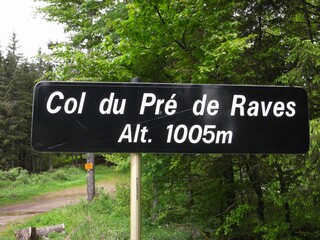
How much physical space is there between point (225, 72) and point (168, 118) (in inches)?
131

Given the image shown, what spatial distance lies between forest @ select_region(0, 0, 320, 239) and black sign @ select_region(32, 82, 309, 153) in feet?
5.97

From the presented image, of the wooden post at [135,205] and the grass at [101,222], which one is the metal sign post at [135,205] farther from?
the grass at [101,222]

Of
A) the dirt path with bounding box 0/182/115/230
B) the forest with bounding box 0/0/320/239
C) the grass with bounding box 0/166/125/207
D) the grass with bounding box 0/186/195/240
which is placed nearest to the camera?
the forest with bounding box 0/0/320/239

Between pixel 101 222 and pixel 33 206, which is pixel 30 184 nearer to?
pixel 33 206

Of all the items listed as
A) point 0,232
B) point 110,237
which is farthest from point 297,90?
point 0,232

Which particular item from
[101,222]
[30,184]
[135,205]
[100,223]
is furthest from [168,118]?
[30,184]

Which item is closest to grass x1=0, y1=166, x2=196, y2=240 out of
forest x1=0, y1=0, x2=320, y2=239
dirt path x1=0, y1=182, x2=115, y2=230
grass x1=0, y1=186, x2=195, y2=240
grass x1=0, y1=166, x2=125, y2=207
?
grass x1=0, y1=186, x2=195, y2=240

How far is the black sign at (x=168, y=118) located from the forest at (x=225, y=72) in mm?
1818

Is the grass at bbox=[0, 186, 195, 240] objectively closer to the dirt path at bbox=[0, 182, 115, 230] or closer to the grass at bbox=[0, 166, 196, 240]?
the grass at bbox=[0, 166, 196, 240]

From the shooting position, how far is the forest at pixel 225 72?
4500 millimetres

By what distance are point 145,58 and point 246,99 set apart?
3.65m

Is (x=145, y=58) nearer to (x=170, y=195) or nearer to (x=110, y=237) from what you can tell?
(x=170, y=195)

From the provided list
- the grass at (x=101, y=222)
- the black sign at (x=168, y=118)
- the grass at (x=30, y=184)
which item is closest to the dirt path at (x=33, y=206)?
the grass at (x=30, y=184)

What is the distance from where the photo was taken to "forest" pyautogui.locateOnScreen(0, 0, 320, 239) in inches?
177
